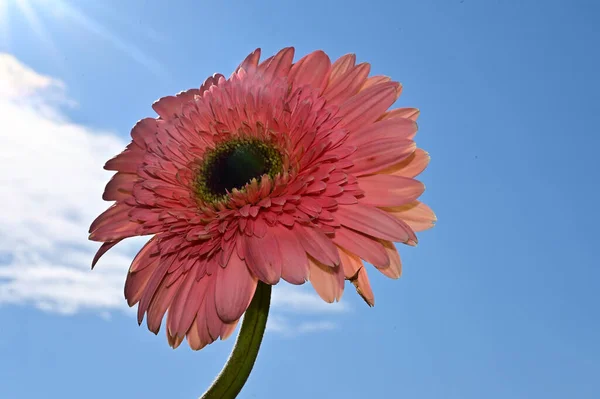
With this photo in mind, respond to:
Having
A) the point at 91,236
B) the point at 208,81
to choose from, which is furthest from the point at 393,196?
the point at 91,236

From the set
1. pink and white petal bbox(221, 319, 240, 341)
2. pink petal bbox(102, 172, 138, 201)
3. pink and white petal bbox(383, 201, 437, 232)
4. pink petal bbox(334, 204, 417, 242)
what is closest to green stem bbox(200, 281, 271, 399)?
pink and white petal bbox(221, 319, 240, 341)

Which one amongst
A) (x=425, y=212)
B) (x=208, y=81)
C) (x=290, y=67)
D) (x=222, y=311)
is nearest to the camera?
(x=222, y=311)

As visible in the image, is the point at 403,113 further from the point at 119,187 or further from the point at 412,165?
the point at 119,187

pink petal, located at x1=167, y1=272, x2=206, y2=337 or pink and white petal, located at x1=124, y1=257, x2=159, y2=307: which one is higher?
pink and white petal, located at x1=124, y1=257, x2=159, y2=307

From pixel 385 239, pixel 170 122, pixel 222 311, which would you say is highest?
pixel 170 122

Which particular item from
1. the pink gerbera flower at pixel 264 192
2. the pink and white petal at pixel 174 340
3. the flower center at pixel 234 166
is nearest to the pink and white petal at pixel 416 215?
the pink gerbera flower at pixel 264 192

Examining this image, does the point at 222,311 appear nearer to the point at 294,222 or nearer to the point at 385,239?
the point at 294,222

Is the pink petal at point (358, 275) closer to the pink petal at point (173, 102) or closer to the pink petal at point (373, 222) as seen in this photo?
the pink petal at point (373, 222)

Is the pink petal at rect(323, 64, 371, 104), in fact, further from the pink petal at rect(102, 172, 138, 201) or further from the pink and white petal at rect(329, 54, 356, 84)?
the pink petal at rect(102, 172, 138, 201)
